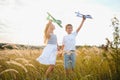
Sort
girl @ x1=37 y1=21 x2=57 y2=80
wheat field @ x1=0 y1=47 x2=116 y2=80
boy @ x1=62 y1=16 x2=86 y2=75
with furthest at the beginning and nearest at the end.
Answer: boy @ x1=62 y1=16 x2=86 y2=75 < girl @ x1=37 y1=21 x2=57 y2=80 < wheat field @ x1=0 y1=47 x2=116 y2=80

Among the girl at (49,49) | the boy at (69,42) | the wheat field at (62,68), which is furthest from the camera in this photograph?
the boy at (69,42)

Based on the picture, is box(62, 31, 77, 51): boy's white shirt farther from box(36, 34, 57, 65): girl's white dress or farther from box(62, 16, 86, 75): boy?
box(36, 34, 57, 65): girl's white dress

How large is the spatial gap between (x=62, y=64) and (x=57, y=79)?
47 cm

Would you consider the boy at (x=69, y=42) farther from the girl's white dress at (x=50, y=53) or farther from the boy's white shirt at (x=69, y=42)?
the girl's white dress at (x=50, y=53)

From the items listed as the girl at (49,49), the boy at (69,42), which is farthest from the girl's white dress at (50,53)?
the boy at (69,42)

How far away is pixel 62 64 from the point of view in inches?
189

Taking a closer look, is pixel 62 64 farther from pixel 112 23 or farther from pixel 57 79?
pixel 112 23

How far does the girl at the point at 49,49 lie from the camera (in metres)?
4.75

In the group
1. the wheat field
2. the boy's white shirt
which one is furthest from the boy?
the wheat field

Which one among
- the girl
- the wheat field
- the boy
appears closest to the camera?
the wheat field

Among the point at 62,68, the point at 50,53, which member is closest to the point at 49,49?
the point at 50,53

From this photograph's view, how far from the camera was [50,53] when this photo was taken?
189 inches

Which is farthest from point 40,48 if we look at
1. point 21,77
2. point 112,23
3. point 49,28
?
point 112,23

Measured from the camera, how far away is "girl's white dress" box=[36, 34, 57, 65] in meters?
4.76
